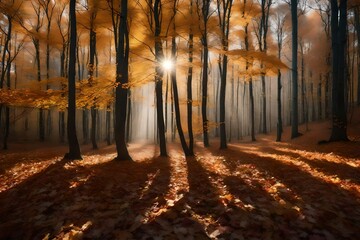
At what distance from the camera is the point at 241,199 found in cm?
453

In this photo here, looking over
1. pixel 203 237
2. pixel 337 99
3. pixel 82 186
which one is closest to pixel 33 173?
pixel 82 186

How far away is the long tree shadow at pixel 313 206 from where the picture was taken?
11.3ft

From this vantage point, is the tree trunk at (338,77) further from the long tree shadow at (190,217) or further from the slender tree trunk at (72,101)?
the slender tree trunk at (72,101)

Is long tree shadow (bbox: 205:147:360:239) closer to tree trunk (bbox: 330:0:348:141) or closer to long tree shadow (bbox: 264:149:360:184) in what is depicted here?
long tree shadow (bbox: 264:149:360:184)

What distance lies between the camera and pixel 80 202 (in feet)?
14.9

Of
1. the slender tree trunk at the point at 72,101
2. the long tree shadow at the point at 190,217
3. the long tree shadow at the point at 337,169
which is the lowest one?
the long tree shadow at the point at 190,217

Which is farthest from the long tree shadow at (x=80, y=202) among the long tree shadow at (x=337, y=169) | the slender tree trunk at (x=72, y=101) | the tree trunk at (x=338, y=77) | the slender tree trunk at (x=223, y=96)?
the tree trunk at (x=338, y=77)

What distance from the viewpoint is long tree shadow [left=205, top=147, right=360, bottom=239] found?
3.45 meters

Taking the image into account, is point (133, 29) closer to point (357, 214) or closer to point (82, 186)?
point (82, 186)

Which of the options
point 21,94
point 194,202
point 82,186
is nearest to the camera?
point 194,202

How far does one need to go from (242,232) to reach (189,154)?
722 centimetres

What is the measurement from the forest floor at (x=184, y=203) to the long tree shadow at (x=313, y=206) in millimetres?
14

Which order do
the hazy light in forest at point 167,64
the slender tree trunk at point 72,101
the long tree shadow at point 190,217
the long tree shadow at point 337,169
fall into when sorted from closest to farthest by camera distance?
1. the long tree shadow at point 190,217
2. the long tree shadow at point 337,169
3. the slender tree trunk at point 72,101
4. the hazy light in forest at point 167,64

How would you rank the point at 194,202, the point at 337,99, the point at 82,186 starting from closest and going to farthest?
the point at 194,202 < the point at 82,186 < the point at 337,99
